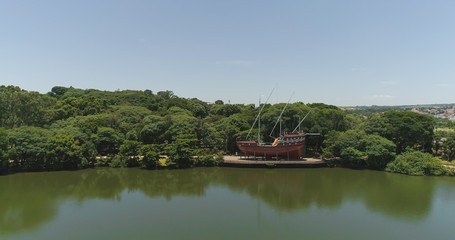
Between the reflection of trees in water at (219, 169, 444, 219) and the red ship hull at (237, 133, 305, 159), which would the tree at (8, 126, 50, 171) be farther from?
the red ship hull at (237, 133, 305, 159)

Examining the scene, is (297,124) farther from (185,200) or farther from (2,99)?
(2,99)

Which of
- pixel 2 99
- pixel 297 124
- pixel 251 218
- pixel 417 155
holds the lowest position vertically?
pixel 251 218

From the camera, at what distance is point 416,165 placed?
23.2 m

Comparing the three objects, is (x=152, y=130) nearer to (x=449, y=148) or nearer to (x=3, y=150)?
(x=3, y=150)

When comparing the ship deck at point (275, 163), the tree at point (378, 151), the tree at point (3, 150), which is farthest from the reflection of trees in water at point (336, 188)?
the tree at point (3, 150)

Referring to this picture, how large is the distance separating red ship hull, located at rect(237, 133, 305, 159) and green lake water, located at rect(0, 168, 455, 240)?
8.50ft

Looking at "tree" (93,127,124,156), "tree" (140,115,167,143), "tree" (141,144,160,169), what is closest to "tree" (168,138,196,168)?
"tree" (141,144,160,169)

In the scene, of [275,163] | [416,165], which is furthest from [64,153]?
[416,165]

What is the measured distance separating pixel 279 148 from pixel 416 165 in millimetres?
11885

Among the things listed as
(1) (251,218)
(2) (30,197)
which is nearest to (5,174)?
(2) (30,197)

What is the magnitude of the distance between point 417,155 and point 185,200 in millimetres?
21070

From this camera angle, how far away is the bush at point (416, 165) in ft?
74.0

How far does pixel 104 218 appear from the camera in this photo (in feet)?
47.4

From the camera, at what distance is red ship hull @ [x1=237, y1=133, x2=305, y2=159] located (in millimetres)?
26281
